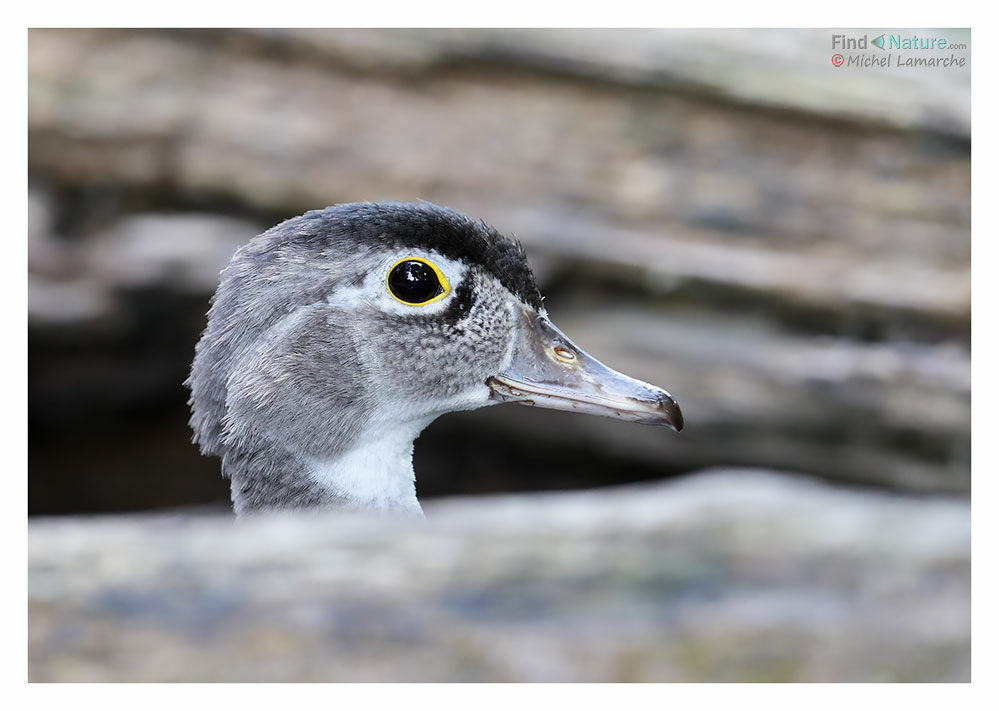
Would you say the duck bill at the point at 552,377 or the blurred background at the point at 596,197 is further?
the blurred background at the point at 596,197

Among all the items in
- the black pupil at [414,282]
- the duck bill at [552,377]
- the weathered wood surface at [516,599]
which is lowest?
the weathered wood surface at [516,599]

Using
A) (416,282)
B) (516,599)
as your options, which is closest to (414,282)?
(416,282)

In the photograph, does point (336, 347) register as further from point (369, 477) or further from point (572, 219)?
point (572, 219)

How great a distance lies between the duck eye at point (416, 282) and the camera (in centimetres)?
174

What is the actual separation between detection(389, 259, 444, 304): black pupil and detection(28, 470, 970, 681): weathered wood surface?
0.56m

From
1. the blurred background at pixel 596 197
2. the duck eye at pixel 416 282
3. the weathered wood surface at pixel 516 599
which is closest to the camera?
the weathered wood surface at pixel 516 599

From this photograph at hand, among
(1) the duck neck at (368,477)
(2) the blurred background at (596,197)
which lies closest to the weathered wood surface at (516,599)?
(1) the duck neck at (368,477)

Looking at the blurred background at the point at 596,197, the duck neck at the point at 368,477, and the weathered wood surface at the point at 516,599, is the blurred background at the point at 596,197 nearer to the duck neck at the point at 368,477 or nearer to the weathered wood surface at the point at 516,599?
the duck neck at the point at 368,477

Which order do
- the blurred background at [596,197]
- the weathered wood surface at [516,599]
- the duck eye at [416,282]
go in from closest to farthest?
the weathered wood surface at [516,599] < the duck eye at [416,282] < the blurred background at [596,197]

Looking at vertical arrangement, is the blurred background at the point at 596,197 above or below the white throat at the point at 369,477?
above

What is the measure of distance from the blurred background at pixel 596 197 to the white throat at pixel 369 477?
177 cm

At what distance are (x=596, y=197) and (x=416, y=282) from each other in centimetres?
182

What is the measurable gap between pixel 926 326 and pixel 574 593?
8.78ft
